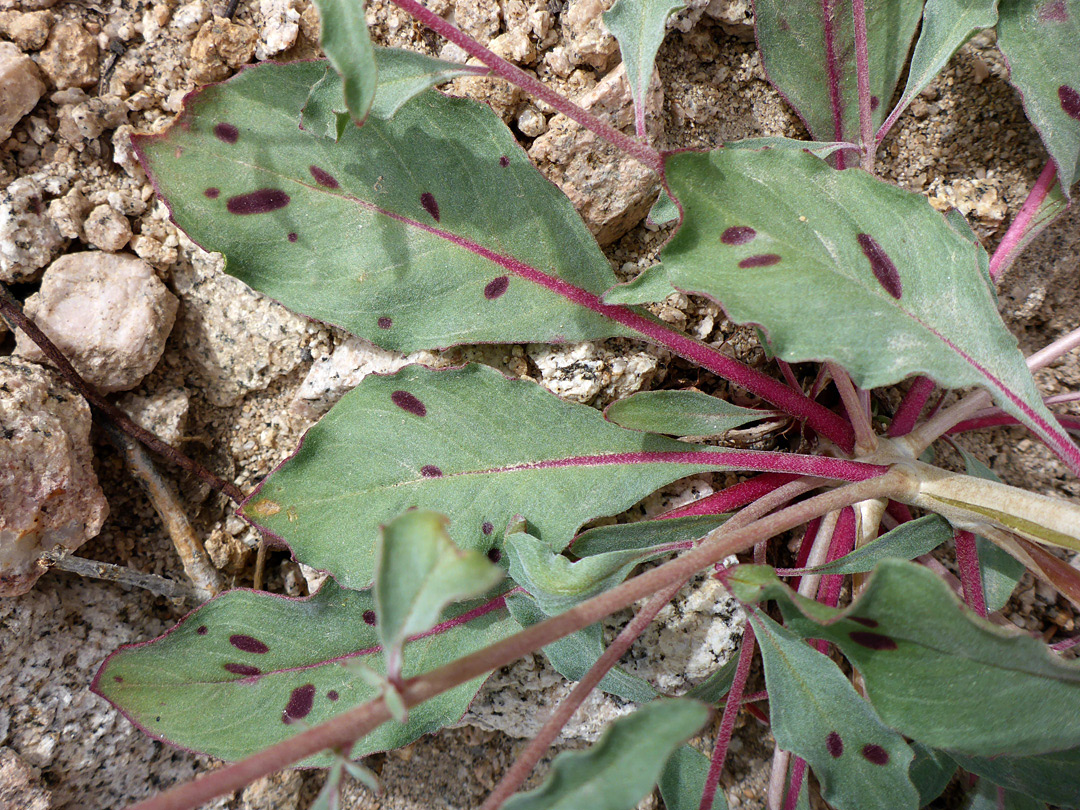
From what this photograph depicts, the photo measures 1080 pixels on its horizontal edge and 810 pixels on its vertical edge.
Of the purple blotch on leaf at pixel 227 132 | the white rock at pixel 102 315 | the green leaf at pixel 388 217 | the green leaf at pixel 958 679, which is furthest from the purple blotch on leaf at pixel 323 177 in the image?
the green leaf at pixel 958 679

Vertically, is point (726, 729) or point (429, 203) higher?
point (429, 203)

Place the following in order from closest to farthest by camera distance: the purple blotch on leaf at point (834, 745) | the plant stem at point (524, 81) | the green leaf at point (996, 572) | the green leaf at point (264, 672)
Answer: the plant stem at point (524, 81) < the purple blotch on leaf at point (834, 745) < the green leaf at point (264, 672) < the green leaf at point (996, 572)

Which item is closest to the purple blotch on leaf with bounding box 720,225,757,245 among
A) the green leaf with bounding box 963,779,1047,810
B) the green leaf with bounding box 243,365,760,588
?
the green leaf with bounding box 243,365,760,588

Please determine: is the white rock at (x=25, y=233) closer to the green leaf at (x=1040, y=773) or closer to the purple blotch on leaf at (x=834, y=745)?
the purple blotch on leaf at (x=834, y=745)

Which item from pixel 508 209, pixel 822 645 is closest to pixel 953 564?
pixel 822 645

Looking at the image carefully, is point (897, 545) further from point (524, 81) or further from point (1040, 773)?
point (524, 81)

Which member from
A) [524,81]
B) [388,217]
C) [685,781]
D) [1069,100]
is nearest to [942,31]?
[1069,100]
